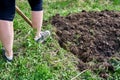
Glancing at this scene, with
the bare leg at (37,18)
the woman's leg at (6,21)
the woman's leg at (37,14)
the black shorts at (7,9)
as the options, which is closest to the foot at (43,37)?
the woman's leg at (37,14)

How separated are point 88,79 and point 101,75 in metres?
0.17

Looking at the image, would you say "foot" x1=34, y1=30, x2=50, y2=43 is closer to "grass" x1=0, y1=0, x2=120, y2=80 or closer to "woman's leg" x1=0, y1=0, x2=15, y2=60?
"grass" x1=0, y1=0, x2=120, y2=80

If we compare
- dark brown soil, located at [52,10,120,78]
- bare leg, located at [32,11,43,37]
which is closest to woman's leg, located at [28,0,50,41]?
bare leg, located at [32,11,43,37]

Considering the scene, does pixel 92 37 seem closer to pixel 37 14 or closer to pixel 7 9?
pixel 37 14

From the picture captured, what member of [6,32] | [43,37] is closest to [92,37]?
[43,37]

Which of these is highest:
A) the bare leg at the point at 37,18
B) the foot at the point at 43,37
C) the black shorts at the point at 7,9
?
the black shorts at the point at 7,9

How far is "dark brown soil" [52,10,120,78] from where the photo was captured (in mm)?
4070

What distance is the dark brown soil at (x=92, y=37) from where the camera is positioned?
4.07 m

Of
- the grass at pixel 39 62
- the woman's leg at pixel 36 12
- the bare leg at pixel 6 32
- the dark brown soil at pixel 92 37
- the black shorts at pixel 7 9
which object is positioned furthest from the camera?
the dark brown soil at pixel 92 37

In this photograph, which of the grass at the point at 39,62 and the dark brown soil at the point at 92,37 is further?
the dark brown soil at the point at 92,37

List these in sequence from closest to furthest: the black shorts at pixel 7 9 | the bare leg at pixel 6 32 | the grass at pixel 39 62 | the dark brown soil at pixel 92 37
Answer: the black shorts at pixel 7 9 < the bare leg at pixel 6 32 < the grass at pixel 39 62 < the dark brown soil at pixel 92 37

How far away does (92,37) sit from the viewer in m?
4.51

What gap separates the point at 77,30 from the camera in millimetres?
4707

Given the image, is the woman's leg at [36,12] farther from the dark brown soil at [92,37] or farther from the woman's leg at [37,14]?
the dark brown soil at [92,37]
